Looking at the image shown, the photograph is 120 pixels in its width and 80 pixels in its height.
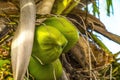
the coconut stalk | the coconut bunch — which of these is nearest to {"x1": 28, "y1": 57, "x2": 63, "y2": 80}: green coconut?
the coconut bunch

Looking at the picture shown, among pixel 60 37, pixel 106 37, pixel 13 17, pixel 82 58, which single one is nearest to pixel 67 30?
pixel 60 37

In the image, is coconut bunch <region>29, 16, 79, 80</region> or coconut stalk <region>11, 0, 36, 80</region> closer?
coconut stalk <region>11, 0, 36, 80</region>

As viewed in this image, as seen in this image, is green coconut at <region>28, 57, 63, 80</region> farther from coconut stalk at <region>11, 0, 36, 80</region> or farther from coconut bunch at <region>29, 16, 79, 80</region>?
coconut stalk at <region>11, 0, 36, 80</region>

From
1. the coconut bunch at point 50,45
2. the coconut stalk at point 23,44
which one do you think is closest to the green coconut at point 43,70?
the coconut bunch at point 50,45

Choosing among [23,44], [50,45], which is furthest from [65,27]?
[23,44]

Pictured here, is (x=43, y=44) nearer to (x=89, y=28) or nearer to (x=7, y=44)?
(x=7, y=44)

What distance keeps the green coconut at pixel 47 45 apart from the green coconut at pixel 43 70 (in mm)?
39

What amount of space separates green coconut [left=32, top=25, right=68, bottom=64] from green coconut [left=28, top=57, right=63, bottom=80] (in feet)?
0.13

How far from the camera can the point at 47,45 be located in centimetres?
98

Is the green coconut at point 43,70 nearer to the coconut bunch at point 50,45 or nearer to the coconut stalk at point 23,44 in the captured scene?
the coconut bunch at point 50,45

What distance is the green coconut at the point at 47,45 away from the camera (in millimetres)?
968

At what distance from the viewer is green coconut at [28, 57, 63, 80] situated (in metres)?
1.02

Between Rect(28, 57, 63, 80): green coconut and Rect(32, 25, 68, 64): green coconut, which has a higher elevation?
Rect(32, 25, 68, 64): green coconut

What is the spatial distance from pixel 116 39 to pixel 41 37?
66 cm
